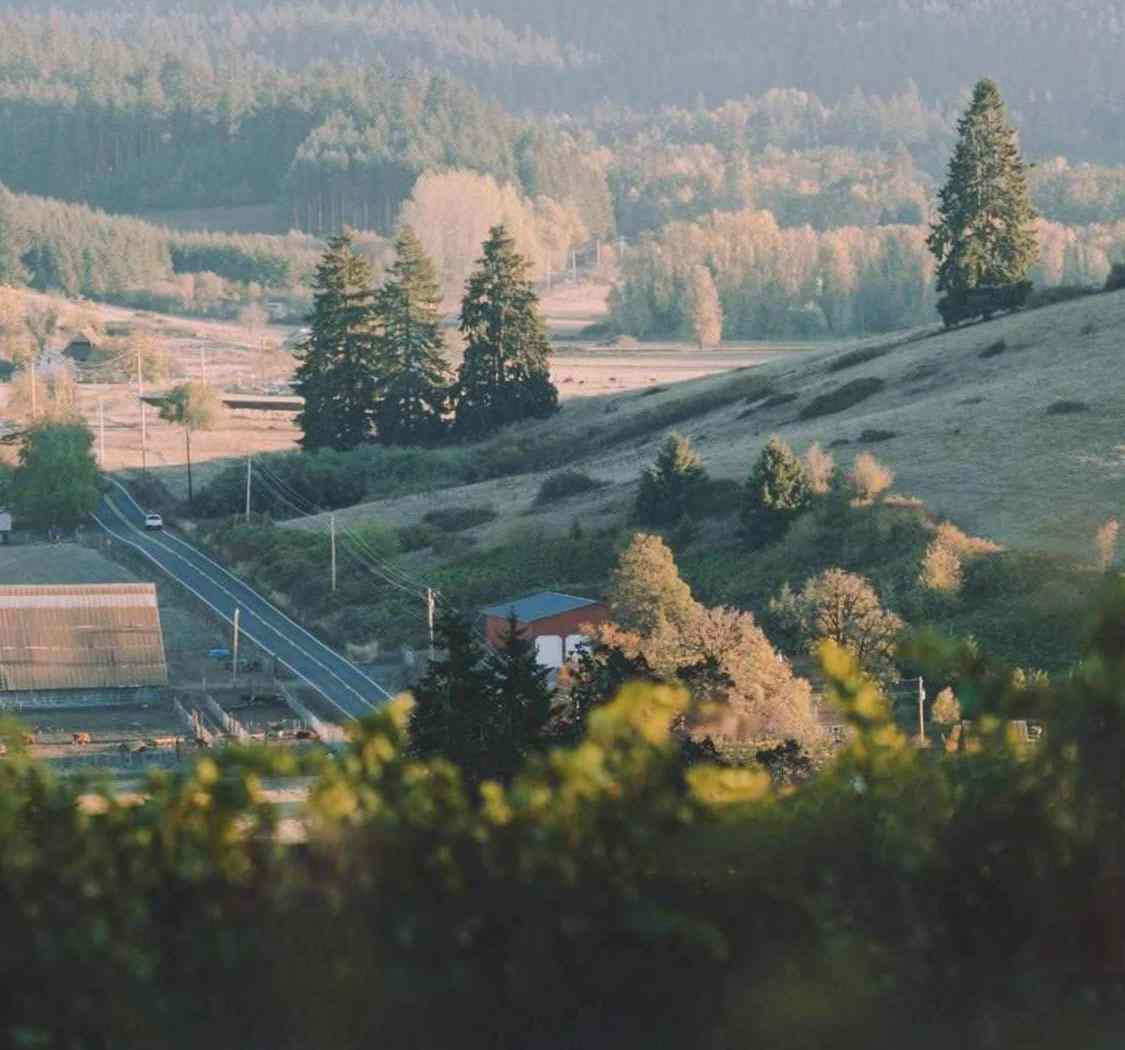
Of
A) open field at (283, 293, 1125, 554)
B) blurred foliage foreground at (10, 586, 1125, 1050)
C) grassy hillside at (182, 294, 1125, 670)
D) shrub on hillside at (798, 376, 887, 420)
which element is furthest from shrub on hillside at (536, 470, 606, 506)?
blurred foliage foreground at (10, 586, 1125, 1050)

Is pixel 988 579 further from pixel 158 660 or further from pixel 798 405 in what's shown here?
pixel 798 405

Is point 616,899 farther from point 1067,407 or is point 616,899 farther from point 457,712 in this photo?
point 1067,407

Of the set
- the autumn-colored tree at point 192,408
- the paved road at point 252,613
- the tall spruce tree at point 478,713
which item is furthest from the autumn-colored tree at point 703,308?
the tall spruce tree at point 478,713

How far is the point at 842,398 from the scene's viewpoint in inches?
2689

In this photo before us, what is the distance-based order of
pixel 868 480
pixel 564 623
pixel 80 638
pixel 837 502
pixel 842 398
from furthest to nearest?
pixel 842 398 → pixel 80 638 → pixel 868 480 → pixel 837 502 → pixel 564 623

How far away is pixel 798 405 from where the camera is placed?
229ft

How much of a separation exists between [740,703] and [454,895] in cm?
2498

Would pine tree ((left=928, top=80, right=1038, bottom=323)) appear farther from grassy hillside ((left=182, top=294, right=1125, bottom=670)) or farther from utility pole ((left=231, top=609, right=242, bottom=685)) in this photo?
utility pole ((left=231, top=609, right=242, bottom=685))

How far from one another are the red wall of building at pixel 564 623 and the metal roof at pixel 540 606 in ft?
0.37

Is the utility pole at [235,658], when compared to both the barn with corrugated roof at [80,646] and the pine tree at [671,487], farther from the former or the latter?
the pine tree at [671,487]

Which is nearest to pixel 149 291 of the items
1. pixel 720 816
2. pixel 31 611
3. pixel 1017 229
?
pixel 1017 229

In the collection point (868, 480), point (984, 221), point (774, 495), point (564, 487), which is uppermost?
point (984, 221)

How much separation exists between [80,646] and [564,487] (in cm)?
1560

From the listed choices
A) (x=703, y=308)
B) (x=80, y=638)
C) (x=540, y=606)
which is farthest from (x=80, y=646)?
→ (x=703, y=308)
